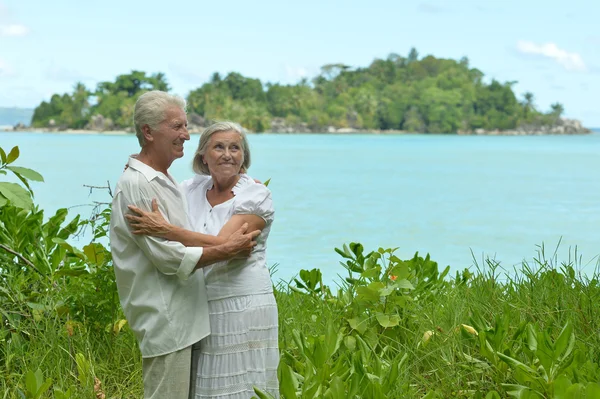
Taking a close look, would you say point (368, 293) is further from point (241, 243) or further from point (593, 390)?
point (593, 390)

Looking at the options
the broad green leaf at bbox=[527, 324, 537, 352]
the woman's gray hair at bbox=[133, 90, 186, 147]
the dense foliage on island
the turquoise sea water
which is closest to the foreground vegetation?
the broad green leaf at bbox=[527, 324, 537, 352]

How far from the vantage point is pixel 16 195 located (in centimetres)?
373

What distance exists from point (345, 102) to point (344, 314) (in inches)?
3561

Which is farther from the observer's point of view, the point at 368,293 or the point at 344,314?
the point at 344,314

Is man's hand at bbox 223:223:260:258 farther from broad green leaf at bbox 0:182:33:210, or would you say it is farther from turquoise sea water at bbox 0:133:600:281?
turquoise sea water at bbox 0:133:600:281

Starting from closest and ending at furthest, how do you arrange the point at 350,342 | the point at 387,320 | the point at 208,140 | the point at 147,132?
the point at 147,132 → the point at 208,140 → the point at 350,342 → the point at 387,320

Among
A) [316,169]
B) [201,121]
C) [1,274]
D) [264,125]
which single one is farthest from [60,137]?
[1,274]

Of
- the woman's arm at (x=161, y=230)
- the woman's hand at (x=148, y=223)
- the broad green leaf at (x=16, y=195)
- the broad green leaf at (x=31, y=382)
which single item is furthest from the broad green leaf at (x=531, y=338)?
the broad green leaf at (x=16, y=195)

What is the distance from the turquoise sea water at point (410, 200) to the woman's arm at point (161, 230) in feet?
17.9

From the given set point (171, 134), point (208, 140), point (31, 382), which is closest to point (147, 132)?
point (171, 134)

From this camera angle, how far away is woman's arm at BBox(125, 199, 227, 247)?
2.78 metres

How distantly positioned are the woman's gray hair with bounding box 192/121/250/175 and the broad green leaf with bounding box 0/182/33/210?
3.24 ft

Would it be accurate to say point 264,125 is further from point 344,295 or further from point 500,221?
point 344,295

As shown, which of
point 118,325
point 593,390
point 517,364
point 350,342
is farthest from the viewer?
point 118,325
